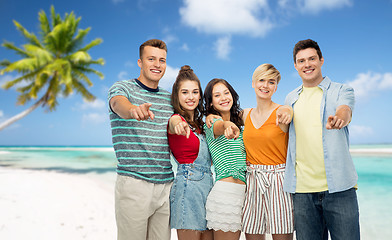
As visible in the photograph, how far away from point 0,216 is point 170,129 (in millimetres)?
6578

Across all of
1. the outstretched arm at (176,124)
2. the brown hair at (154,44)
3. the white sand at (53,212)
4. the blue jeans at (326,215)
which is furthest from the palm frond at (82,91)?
the blue jeans at (326,215)

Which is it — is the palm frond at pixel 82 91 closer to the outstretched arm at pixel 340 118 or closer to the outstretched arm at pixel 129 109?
the outstretched arm at pixel 129 109

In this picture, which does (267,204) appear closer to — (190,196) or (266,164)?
(266,164)

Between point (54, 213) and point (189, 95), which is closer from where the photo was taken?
point (189, 95)

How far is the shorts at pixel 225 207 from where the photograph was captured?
9.68 feet

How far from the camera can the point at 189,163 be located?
3215 millimetres

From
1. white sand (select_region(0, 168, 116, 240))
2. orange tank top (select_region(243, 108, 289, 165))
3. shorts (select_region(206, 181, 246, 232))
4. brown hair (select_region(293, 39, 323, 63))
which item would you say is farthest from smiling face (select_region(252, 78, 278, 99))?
white sand (select_region(0, 168, 116, 240))

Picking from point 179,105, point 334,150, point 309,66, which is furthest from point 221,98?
point 334,150

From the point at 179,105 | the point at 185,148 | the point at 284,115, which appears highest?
the point at 179,105

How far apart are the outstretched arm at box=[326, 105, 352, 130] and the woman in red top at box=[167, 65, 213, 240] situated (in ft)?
3.97

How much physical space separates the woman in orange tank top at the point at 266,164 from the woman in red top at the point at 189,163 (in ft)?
1.51

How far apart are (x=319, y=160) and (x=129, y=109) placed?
1.89 meters

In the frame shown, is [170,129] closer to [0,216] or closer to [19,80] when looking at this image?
[0,216]

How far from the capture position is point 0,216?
7.47 metres
